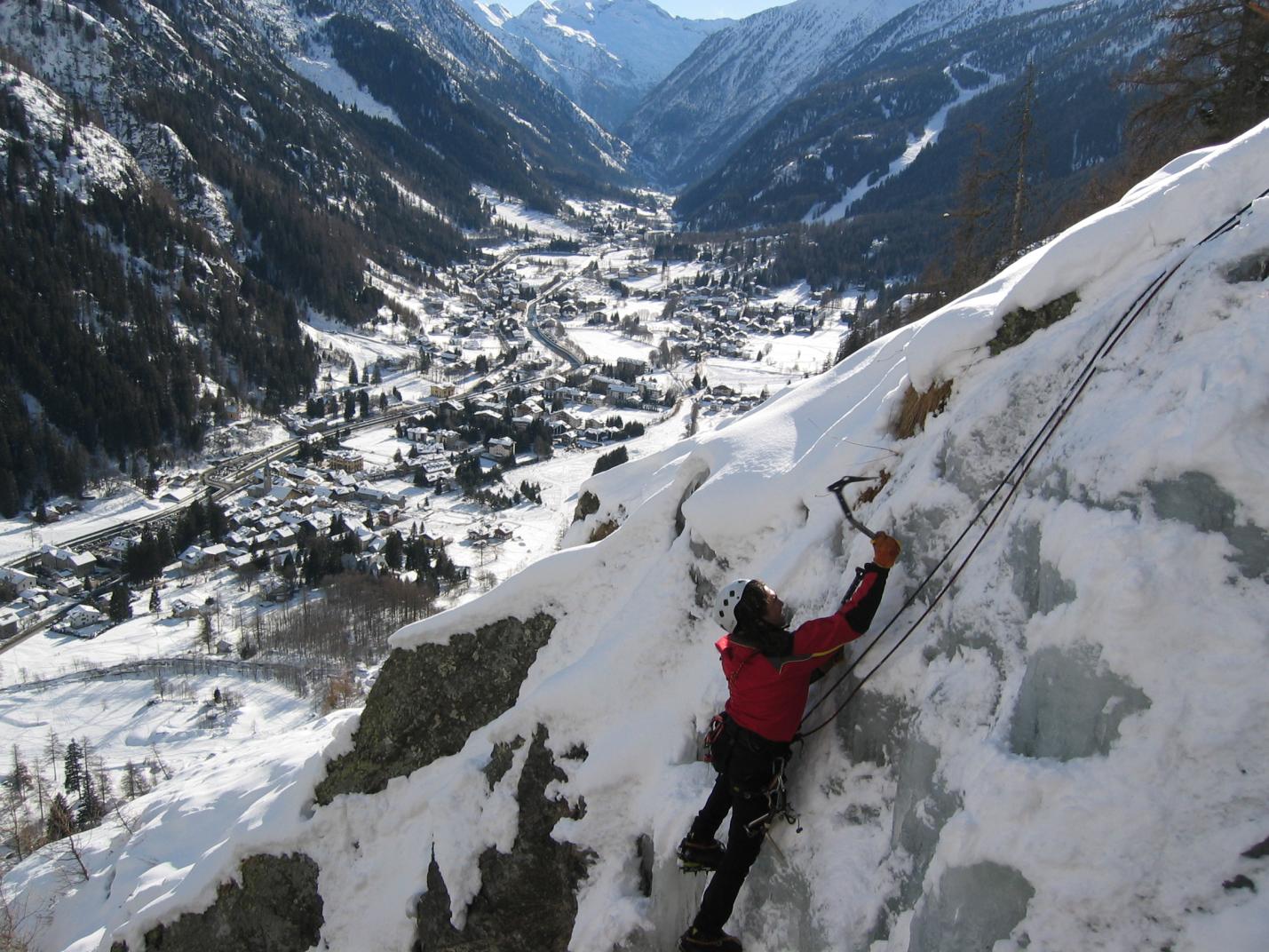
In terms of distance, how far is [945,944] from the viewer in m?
4.24

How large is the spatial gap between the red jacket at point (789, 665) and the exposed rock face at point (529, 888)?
3.63 metres

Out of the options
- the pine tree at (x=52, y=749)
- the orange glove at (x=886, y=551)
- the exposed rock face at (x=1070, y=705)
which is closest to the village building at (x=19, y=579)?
the pine tree at (x=52, y=749)

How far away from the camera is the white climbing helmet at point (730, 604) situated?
5.46 meters

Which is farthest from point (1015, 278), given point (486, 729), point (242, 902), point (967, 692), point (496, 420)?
point (496, 420)

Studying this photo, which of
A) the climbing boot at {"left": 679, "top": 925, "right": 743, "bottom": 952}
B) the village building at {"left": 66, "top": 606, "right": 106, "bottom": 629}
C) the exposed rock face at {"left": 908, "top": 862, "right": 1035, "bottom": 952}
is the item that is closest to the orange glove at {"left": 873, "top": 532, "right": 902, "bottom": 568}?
the exposed rock face at {"left": 908, "top": 862, "right": 1035, "bottom": 952}

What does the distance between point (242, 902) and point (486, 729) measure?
16.4 feet

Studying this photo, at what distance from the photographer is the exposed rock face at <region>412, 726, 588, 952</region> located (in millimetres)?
8367

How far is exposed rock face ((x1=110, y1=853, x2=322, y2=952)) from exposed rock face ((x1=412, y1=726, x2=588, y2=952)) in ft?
8.08

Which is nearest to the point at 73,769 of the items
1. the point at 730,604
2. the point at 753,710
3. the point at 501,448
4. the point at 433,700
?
the point at 433,700

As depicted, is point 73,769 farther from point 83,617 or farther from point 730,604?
point 730,604

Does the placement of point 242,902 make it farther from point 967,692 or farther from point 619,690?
point 967,692

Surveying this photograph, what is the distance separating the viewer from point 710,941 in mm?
5977

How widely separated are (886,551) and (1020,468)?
1095 millimetres

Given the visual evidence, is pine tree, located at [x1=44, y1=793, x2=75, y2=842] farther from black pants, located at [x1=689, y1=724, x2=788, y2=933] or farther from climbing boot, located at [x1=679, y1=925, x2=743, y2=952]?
black pants, located at [x1=689, y1=724, x2=788, y2=933]
